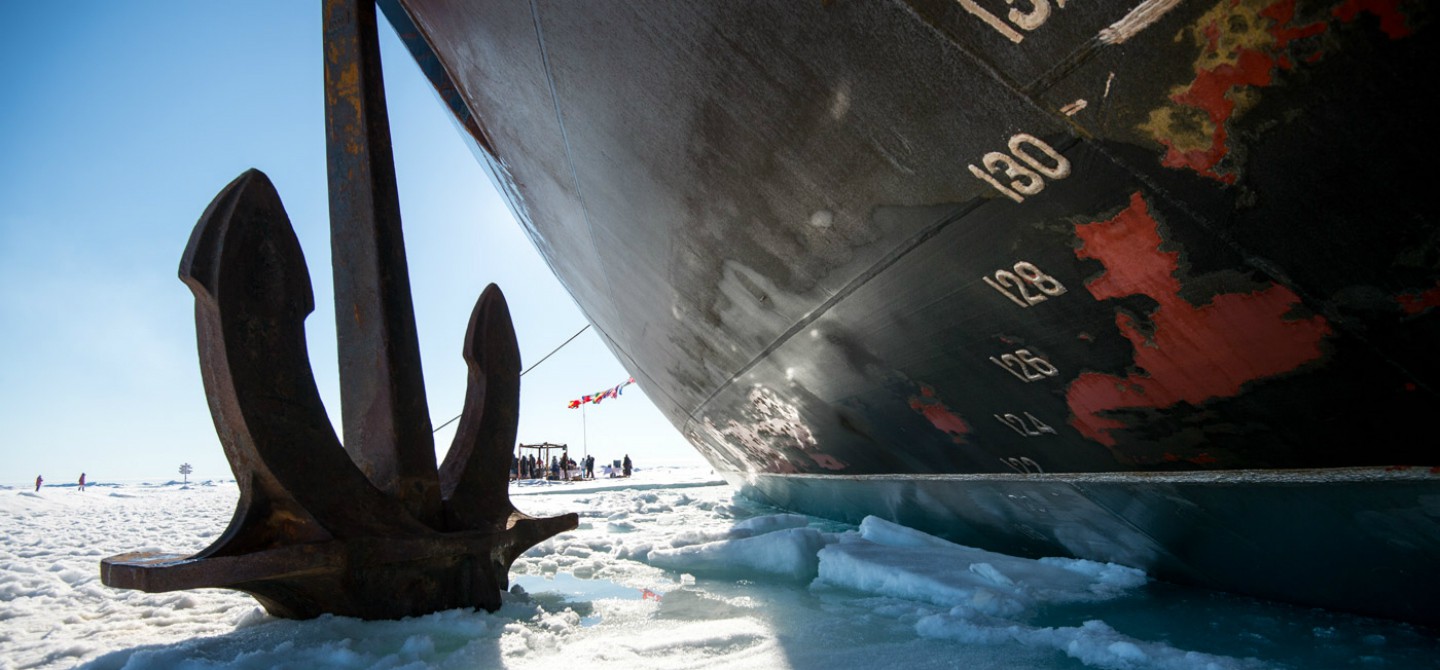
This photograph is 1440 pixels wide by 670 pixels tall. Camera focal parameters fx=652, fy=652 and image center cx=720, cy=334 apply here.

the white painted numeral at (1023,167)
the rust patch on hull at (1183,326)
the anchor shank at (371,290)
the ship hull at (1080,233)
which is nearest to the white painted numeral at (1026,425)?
the ship hull at (1080,233)

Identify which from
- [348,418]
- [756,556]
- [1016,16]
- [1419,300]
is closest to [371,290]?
[348,418]

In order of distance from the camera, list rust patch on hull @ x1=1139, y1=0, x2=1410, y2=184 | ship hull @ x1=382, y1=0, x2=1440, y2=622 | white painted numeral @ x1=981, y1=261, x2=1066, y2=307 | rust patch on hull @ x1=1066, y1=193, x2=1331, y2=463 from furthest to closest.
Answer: white painted numeral @ x1=981, y1=261, x2=1066, y2=307
rust patch on hull @ x1=1066, y1=193, x2=1331, y2=463
ship hull @ x1=382, y1=0, x2=1440, y2=622
rust patch on hull @ x1=1139, y1=0, x2=1410, y2=184

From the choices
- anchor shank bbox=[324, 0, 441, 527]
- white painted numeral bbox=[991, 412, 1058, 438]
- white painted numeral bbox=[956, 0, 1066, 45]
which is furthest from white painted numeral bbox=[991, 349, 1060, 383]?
anchor shank bbox=[324, 0, 441, 527]

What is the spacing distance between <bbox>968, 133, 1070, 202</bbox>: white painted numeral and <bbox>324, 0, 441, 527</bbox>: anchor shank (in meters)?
1.99

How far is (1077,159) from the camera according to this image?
4.03 feet

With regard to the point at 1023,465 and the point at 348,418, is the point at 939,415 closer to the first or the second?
the point at 1023,465

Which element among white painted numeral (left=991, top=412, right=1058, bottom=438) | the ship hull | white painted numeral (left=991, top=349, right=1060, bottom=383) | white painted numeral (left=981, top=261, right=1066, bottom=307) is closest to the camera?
the ship hull

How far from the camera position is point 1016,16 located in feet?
3.60

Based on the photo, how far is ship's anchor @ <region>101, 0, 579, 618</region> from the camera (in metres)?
1.80

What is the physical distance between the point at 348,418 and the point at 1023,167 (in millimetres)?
2330

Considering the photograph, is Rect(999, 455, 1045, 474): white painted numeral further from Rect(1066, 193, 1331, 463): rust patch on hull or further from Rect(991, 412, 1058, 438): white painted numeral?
Rect(1066, 193, 1331, 463): rust patch on hull

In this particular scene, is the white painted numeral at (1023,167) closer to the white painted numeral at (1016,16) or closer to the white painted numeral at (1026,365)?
the white painted numeral at (1016,16)

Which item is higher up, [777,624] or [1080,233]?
[1080,233]

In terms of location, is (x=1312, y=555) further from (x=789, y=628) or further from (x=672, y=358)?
(x=672, y=358)
